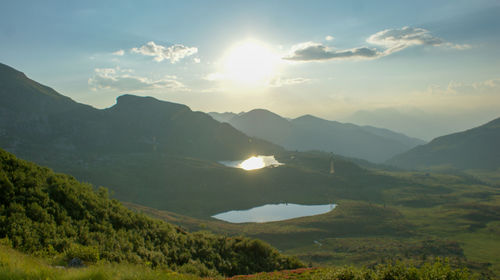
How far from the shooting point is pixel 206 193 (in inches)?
7387

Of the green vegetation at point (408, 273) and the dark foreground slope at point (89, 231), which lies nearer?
the green vegetation at point (408, 273)

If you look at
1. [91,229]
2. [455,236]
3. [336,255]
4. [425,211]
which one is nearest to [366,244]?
[336,255]

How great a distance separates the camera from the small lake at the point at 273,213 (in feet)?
479

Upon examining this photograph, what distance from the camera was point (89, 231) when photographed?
2475 cm

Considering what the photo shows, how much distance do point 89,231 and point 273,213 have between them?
138640mm

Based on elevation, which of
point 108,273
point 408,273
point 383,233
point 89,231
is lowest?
point 383,233

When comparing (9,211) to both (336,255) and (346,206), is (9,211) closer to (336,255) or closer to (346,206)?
(336,255)

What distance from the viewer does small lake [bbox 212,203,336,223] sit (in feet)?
479

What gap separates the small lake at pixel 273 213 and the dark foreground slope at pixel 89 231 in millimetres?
108315

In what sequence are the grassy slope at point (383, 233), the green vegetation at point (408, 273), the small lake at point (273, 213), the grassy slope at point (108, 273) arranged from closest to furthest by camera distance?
1. the grassy slope at point (108, 273)
2. the green vegetation at point (408, 273)
3. the grassy slope at point (383, 233)
4. the small lake at point (273, 213)

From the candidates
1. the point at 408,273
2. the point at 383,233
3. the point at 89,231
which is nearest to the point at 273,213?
the point at 383,233

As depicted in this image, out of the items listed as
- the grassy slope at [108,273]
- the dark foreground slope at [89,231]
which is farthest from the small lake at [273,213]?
the grassy slope at [108,273]

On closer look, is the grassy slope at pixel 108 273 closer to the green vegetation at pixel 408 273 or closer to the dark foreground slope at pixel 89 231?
the green vegetation at pixel 408 273

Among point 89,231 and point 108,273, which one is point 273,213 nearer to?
point 89,231
